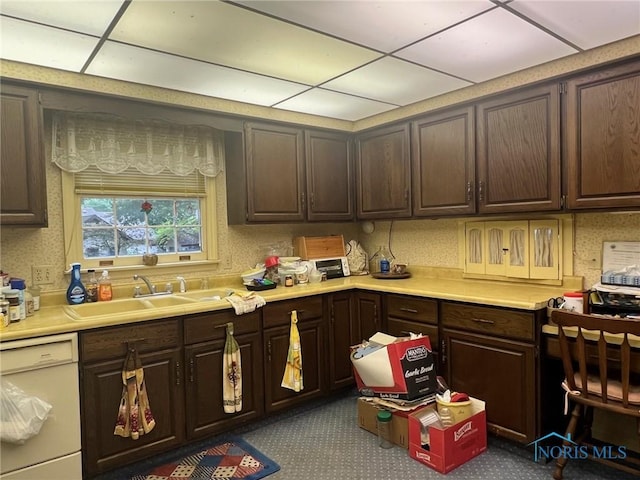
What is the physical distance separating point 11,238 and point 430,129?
109 inches

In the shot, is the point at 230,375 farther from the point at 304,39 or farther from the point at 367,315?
the point at 304,39

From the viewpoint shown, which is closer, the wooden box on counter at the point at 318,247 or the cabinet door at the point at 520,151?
the cabinet door at the point at 520,151

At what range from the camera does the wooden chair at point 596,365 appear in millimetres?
1919

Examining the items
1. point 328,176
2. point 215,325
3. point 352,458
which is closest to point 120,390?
point 215,325

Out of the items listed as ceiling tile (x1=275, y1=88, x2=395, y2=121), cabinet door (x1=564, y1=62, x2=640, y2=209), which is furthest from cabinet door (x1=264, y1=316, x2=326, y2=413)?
cabinet door (x1=564, y1=62, x2=640, y2=209)

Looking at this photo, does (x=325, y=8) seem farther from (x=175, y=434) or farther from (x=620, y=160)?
(x=175, y=434)

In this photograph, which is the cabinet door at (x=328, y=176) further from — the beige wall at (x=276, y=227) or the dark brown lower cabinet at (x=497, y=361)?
the dark brown lower cabinet at (x=497, y=361)

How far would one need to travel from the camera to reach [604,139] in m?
2.32

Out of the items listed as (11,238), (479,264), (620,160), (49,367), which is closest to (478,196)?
(479,264)

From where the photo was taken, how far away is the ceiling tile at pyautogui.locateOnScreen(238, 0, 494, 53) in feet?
6.01

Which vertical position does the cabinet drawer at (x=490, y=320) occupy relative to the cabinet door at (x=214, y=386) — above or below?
above

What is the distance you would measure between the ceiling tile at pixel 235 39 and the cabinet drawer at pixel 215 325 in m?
1.47

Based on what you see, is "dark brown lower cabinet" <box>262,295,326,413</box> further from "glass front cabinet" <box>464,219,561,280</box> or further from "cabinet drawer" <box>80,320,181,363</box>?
"glass front cabinet" <box>464,219,561,280</box>

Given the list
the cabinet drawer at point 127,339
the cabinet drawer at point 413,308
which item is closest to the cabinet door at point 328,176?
the cabinet drawer at point 413,308
